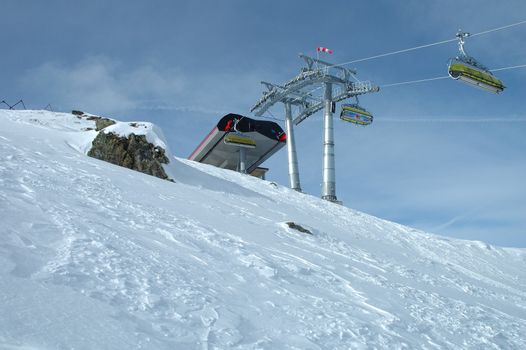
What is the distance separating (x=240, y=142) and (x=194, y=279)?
4556 centimetres

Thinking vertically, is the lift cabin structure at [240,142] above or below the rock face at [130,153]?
above

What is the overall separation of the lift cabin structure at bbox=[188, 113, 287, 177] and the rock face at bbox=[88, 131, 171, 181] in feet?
99.6

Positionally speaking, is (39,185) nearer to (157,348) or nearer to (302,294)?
(302,294)

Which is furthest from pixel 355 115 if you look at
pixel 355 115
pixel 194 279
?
pixel 194 279

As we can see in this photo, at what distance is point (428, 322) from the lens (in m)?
8.41

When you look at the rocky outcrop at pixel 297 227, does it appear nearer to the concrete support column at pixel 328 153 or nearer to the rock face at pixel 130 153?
the rock face at pixel 130 153

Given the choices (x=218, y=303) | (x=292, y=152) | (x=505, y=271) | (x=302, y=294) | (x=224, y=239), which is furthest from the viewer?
(x=292, y=152)

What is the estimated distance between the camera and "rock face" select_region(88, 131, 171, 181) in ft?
65.2

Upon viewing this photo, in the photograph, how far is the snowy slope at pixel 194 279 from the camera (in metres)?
5.25

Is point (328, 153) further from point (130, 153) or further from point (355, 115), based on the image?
point (130, 153)

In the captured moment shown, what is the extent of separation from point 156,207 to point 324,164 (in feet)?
94.0

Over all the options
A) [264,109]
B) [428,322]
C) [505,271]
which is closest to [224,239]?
[428,322]

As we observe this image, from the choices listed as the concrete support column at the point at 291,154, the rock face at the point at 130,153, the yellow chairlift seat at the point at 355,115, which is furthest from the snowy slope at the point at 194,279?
the concrete support column at the point at 291,154

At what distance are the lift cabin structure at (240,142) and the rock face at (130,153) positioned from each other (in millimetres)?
30373
